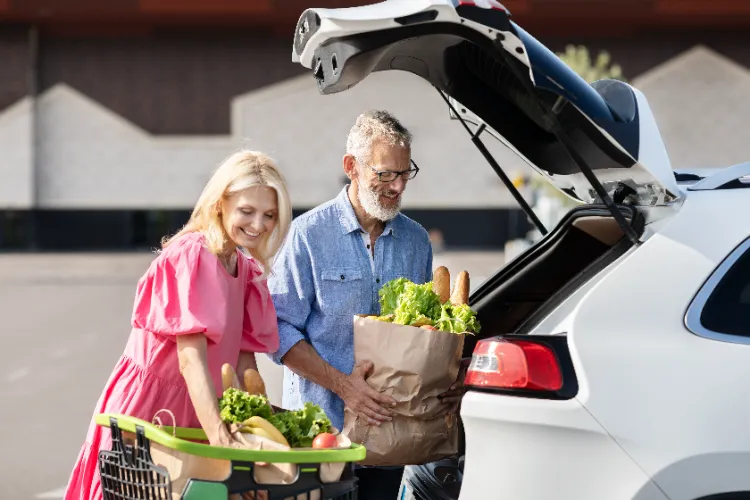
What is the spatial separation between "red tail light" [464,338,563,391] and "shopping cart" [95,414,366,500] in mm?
544

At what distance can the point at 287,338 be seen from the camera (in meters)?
3.62

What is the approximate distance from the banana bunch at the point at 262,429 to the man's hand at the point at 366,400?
816mm

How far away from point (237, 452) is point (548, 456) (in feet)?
2.79

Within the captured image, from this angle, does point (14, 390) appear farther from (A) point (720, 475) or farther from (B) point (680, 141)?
(B) point (680, 141)

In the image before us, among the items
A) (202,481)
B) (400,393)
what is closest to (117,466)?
(202,481)

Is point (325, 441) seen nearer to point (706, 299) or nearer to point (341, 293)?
point (706, 299)

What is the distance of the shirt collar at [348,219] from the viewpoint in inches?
148

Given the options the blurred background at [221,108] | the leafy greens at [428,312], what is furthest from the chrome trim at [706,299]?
the blurred background at [221,108]

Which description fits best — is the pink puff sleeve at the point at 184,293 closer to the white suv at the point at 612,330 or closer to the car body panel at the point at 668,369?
the white suv at the point at 612,330

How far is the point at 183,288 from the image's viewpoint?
2730mm

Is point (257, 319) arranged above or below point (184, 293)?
below

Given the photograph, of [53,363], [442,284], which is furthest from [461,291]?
[53,363]

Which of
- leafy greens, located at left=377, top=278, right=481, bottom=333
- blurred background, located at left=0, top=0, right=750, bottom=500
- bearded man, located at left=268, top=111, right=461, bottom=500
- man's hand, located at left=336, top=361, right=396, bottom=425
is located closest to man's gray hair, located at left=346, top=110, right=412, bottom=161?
bearded man, located at left=268, top=111, right=461, bottom=500

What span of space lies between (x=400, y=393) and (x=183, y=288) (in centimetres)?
85
